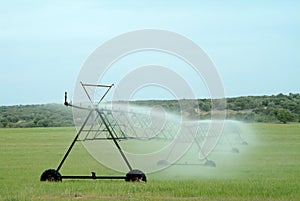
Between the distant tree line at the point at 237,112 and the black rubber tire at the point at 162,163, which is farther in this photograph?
the distant tree line at the point at 237,112

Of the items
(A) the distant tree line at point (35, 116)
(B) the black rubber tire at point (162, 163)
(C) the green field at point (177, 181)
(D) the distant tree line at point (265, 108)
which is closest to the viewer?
(C) the green field at point (177, 181)

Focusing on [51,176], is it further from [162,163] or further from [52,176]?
[162,163]

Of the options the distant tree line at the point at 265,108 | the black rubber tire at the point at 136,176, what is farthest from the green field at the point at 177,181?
the distant tree line at the point at 265,108

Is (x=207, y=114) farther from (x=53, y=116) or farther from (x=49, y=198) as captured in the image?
(x=53, y=116)

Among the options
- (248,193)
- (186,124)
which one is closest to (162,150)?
(186,124)

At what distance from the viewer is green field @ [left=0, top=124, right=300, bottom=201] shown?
13688 mm

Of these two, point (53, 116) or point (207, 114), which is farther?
point (53, 116)

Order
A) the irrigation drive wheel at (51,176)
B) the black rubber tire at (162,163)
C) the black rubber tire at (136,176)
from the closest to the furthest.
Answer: the black rubber tire at (136,176), the irrigation drive wheel at (51,176), the black rubber tire at (162,163)

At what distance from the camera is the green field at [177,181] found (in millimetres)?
13688

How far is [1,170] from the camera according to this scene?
73.3ft

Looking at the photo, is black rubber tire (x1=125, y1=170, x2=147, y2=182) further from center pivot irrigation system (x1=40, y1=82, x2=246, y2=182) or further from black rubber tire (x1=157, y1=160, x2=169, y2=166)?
black rubber tire (x1=157, y1=160, x2=169, y2=166)

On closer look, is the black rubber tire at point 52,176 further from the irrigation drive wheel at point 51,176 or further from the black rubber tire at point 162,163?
the black rubber tire at point 162,163

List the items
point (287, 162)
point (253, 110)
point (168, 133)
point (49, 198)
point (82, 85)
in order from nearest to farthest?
point (49, 198) → point (82, 85) → point (287, 162) → point (168, 133) → point (253, 110)

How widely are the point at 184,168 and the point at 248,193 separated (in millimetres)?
9787
